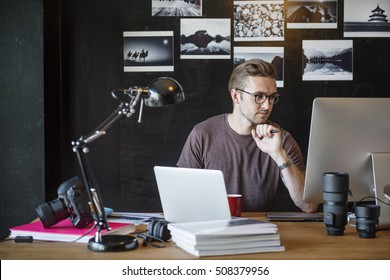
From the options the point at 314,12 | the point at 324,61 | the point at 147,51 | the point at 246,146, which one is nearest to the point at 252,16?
the point at 314,12

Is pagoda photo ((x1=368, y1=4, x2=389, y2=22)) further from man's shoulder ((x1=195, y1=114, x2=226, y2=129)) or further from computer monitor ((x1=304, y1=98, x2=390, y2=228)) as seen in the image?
computer monitor ((x1=304, y1=98, x2=390, y2=228))

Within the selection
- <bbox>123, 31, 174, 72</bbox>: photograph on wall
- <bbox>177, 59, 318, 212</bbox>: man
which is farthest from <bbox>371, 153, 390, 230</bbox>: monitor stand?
<bbox>123, 31, 174, 72</bbox>: photograph on wall

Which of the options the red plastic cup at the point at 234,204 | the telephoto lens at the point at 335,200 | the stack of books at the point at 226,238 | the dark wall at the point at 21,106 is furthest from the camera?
the dark wall at the point at 21,106

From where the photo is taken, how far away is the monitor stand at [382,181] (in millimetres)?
1887

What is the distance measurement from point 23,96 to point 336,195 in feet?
6.84

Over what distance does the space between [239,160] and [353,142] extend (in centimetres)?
93

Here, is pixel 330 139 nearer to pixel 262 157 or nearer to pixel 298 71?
pixel 262 157

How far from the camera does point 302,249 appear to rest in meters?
1.58

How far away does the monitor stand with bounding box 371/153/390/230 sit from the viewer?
1887mm

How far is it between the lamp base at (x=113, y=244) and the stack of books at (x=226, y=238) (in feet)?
0.44

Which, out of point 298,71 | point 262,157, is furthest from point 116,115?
point 298,71

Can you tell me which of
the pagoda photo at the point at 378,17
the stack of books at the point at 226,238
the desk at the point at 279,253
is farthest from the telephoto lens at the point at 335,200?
the pagoda photo at the point at 378,17

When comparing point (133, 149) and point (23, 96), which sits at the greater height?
point (23, 96)

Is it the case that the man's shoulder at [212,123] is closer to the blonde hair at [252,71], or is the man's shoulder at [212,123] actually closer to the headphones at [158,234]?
the blonde hair at [252,71]
